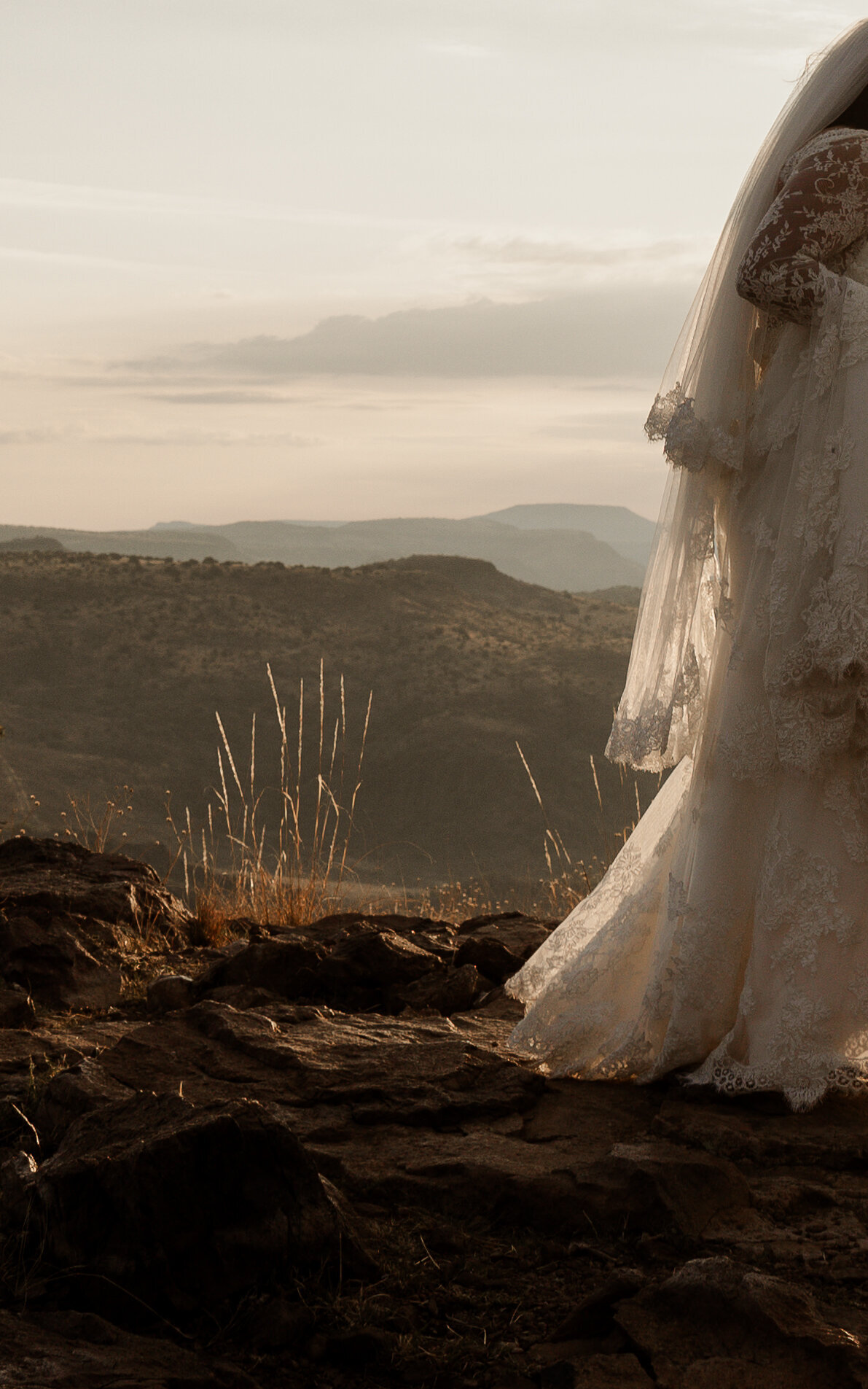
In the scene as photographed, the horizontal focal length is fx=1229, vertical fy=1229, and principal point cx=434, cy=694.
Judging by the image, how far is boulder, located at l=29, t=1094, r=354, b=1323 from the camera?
2078 mm

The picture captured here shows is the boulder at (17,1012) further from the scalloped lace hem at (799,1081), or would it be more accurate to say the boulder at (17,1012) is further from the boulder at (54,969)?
the scalloped lace hem at (799,1081)

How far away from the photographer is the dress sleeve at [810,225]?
2896 millimetres

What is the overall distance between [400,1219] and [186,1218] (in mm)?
521

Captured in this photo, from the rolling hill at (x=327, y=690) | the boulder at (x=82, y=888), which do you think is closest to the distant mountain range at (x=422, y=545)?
the rolling hill at (x=327, y=690)

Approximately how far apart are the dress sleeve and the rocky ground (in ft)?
6.37

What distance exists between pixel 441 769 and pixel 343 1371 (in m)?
25.6

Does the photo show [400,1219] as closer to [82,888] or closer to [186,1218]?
[186,1218]

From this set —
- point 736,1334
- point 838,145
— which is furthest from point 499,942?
point 838,145

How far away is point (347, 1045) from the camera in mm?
3428

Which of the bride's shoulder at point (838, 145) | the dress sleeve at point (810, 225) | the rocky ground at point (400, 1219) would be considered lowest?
the rocky ground at point (400, 1219)

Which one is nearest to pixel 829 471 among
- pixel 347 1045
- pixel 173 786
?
pixel 347 1045

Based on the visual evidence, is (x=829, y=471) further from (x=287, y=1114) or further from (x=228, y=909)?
(x=228, y=909)

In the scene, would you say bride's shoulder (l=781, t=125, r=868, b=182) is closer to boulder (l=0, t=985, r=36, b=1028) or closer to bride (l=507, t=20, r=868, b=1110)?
bride (l=507, t=20, r=868, b=1110)

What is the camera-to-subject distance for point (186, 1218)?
2.12 meters
